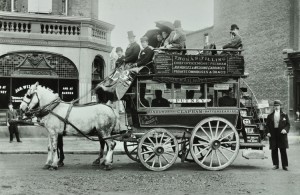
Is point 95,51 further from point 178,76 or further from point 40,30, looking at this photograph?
point 178,76

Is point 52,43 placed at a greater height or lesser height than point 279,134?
greater

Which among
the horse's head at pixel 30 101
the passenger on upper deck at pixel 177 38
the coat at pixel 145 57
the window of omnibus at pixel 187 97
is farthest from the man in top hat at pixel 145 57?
the horse's head at pixel 30 101

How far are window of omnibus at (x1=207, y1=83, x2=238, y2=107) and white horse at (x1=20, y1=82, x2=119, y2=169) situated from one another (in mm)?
2521

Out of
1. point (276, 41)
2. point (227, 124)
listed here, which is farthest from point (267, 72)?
point (227, 124)

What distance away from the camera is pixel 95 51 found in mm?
20047

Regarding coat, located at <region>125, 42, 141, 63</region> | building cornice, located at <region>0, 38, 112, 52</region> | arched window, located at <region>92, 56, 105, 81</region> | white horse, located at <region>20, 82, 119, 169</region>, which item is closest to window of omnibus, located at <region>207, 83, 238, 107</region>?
coat, located at <region>125, 42, 141, 63</region>

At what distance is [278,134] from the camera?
38.5 ft

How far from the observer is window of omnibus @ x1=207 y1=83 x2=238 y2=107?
11516mm

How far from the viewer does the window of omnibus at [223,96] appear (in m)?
11.5

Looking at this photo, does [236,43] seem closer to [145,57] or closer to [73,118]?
[145,57]

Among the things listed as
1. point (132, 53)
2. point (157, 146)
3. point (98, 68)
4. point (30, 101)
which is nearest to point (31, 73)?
point (98, 68)

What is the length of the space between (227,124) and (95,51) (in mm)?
10173

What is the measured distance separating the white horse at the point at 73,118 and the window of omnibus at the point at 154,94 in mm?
872

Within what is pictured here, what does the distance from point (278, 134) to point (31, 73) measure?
36.5ft
